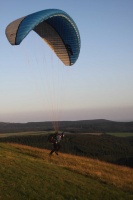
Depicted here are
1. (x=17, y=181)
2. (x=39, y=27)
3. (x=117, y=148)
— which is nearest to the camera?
(x=17, y=181)

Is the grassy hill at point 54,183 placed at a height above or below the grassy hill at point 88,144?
above

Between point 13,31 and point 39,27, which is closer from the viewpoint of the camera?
point 13,31

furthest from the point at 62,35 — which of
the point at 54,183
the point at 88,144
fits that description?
the point at 88,144

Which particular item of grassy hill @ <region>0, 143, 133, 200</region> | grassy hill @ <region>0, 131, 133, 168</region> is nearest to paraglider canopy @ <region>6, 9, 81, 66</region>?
grassy hill @ <region>0, 143, 133, 200</region>

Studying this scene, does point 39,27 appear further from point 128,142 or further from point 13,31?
point 128,142

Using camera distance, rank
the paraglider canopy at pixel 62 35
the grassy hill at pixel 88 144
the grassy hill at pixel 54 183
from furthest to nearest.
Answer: the grassy hill at pixel 88 144 < the paraglider canopy at pixel 62 35 < the grassy hill at pixel 54 183

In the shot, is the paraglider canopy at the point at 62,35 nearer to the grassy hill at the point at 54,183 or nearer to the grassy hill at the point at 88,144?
the grassy hill at the point at 54,183

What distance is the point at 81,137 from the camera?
118 meters

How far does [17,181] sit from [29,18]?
28.1 feet

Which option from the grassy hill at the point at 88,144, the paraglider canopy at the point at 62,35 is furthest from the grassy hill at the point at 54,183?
the grassy hill at the point at 88,144

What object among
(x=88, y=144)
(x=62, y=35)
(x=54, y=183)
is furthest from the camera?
(x=88, y=144)

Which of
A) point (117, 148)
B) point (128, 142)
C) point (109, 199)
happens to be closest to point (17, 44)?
point (109, 199)

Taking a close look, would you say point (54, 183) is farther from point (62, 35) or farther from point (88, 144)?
point (88, 144)

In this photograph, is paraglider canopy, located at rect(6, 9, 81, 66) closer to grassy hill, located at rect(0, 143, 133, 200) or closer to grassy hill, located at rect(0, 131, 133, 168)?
grassy hill, located at rect(0, 143, 133, 200)
